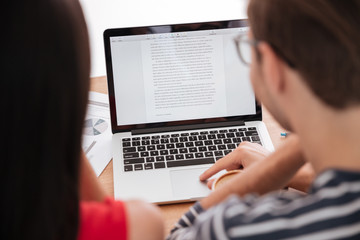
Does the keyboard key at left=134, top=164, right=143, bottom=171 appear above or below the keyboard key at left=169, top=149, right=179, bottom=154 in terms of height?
below

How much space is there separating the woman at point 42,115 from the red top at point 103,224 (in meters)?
0.02

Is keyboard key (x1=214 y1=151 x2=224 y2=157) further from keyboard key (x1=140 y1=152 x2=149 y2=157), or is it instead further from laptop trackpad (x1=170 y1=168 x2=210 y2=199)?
keyboard key (x1=140 y1=152 x2=149 y2=157)

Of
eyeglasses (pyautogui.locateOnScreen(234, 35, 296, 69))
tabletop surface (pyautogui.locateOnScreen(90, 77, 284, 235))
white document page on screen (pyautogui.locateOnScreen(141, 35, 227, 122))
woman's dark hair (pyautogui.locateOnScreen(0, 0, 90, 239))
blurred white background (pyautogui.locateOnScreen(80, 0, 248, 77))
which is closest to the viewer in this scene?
woman's dark hair (pyautogui.locateOnScreen(0, 0, 90, 239))

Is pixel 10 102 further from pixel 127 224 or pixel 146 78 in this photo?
pixel 146 78

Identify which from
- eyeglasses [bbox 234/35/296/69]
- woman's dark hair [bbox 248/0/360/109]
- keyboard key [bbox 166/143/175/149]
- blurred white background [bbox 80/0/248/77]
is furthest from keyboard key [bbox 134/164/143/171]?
blurred white background [bbox 80/0/248/77]

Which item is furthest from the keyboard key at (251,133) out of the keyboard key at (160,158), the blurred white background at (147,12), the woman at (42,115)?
the blurred white background at (147,12)

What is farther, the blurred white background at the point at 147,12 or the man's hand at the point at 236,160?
the blurred white background at the point at 147,12

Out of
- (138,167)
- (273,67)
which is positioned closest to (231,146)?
(138,167)

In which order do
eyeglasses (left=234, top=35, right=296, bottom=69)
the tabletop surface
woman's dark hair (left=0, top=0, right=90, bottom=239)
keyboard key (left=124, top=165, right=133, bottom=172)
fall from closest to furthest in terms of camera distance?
woman's dark hair (left=0, top=0, right=90, bottom=239), eyeglasses (left=234, top=35, right=296, bottom=69), the tabletop surface, keyboard key (left=124, top=165, right=133, bottom=172)

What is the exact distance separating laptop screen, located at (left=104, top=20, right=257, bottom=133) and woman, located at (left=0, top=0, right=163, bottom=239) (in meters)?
0.62

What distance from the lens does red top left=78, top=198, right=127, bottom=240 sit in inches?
28.8

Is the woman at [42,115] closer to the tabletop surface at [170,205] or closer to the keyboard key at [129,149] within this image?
the tabletop surface at [170,205]

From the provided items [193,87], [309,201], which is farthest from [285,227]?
[193,87]

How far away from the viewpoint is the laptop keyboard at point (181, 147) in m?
1.21
